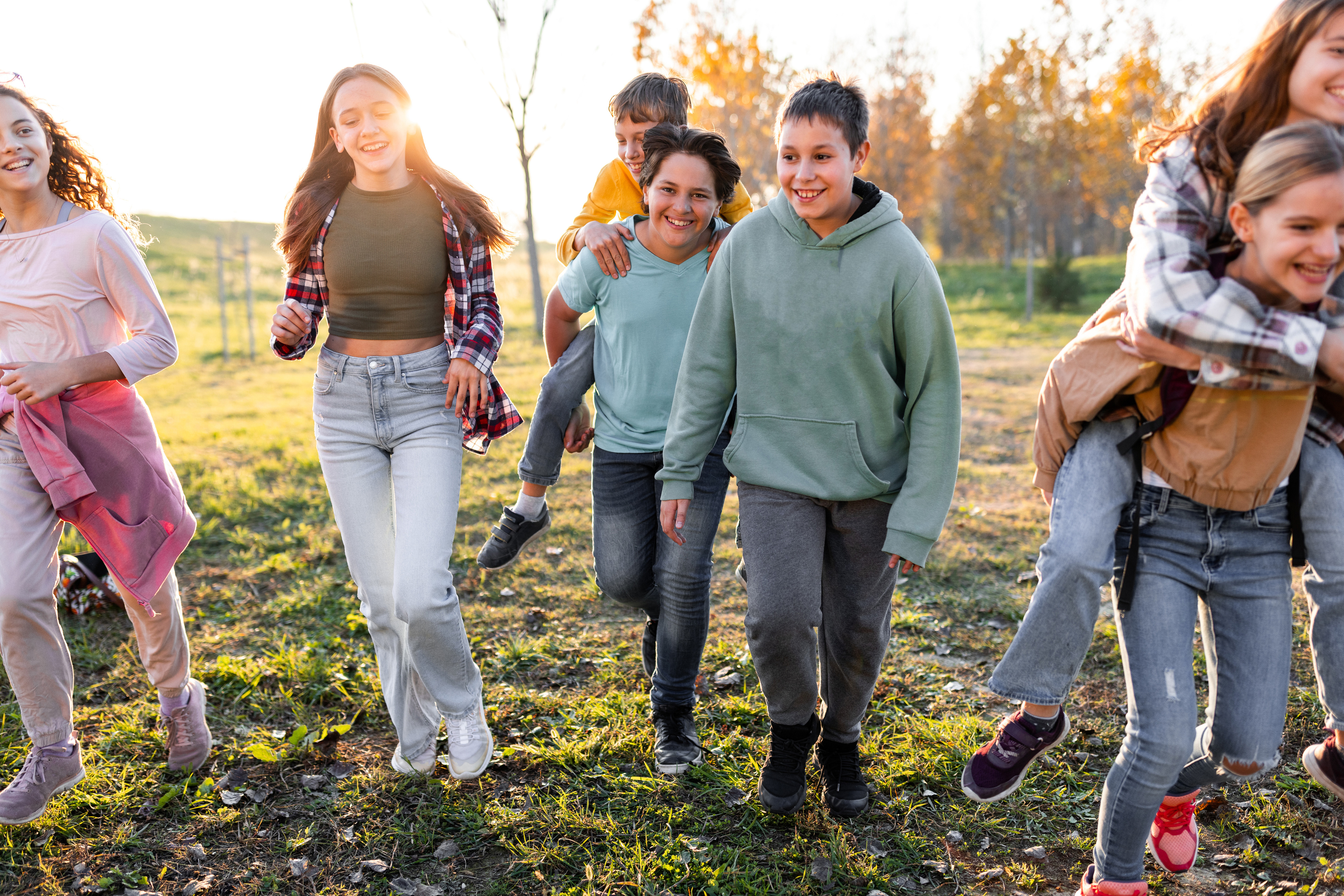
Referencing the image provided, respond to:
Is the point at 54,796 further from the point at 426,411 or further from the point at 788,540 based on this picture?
the point at 788,540

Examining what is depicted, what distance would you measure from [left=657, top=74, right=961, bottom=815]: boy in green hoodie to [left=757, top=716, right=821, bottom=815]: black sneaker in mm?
82

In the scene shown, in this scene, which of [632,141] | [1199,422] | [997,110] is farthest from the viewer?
[997,110]

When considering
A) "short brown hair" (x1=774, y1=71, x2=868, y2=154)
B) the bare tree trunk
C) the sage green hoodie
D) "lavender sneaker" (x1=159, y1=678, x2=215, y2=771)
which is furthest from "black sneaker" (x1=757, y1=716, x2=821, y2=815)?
the bare tree trunk

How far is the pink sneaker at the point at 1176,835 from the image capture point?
2885 millimetres

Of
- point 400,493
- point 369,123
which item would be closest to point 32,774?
point 400,493

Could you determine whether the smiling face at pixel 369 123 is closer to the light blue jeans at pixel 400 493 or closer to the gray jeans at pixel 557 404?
the light blue jeans at pixel 400 493

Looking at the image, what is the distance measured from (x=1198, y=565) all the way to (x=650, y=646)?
2368mm

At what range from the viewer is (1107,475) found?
2.48 meters

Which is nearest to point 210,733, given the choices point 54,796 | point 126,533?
point 54,796

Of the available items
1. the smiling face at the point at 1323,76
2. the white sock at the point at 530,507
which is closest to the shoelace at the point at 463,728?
the white sock at the point at 530,507

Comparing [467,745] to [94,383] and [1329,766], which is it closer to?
[94,383]

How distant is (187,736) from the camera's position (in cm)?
373

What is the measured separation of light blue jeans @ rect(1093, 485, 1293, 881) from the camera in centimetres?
240

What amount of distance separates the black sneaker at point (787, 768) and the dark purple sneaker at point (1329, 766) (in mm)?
1480
